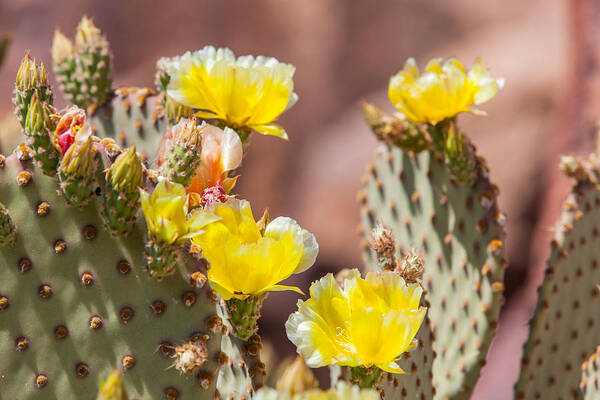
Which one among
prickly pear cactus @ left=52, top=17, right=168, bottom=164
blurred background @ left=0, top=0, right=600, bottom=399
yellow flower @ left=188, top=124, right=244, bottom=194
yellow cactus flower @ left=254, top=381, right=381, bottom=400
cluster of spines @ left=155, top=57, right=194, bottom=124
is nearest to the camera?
yellow cactus flower @ left=254, top=381, right=381, bottom=400

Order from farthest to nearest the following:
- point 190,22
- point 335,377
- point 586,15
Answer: point 190,22, point 586,15, point 335,377

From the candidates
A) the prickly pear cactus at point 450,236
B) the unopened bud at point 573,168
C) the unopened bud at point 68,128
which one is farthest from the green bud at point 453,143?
the unopened bud at point 68,128

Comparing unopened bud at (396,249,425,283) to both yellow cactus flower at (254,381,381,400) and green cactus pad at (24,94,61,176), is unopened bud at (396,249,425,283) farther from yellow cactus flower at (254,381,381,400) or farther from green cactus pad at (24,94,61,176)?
green cactus pad at (24,94,61,176)

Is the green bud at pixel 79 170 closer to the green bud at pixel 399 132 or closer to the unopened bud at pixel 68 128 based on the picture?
the unopened bud at pixel 68 128

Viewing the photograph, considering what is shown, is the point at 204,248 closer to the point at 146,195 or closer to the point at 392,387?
the point at 146,195

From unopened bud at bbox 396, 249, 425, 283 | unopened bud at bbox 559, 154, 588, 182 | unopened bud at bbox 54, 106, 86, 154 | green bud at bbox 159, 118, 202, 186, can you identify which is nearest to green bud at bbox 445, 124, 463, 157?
unopened bud at bbox 559, 154, 588, 182

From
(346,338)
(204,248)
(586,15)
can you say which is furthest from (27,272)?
(586,15)
